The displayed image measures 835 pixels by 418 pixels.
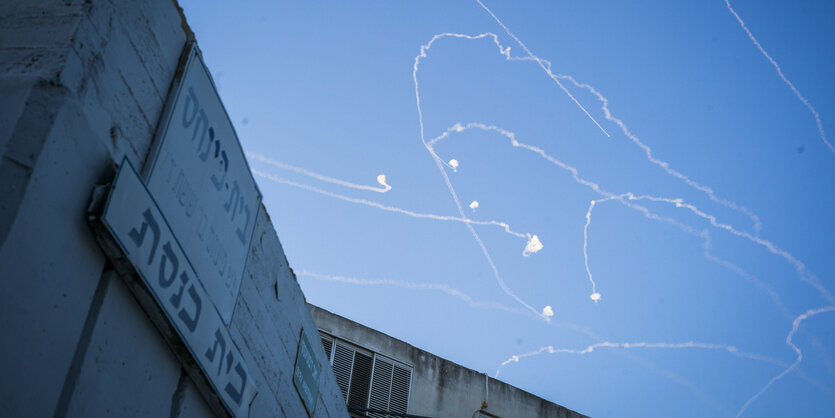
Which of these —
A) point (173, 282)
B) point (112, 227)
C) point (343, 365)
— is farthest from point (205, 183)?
point (343, 365)

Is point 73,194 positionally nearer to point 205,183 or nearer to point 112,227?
point 112,227

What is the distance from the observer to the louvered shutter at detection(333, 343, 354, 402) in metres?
12.1

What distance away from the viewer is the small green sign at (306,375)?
21.0 ft

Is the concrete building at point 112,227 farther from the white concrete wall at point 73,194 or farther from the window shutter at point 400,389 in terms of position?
the window shutter at point 400,389

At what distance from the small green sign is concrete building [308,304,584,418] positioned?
4857 mm

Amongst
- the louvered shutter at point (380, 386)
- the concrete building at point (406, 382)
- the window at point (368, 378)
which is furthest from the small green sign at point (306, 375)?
the louvered shutter at point (380, 386)

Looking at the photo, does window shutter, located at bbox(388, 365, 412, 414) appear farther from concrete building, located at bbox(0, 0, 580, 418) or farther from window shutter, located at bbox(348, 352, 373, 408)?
concrete building, located at bbox(0, 0, 580, 418)

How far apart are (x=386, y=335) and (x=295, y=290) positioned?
693 centimetres

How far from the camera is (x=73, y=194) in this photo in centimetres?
301

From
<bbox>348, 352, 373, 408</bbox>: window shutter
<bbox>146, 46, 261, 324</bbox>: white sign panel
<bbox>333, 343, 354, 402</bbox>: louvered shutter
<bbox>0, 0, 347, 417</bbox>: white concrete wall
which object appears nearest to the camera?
<bbox>0, 0, 347, 417</bbox>: white concrete wall

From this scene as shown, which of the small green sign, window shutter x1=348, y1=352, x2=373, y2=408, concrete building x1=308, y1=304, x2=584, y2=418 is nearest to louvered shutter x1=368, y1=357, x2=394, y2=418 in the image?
concrete building x1=308, y1=304, x2=584, y2=418

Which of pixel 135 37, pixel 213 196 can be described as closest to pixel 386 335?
pixel 213 196

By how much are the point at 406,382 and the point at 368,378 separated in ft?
2.96

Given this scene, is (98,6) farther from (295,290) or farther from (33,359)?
(295,290)
